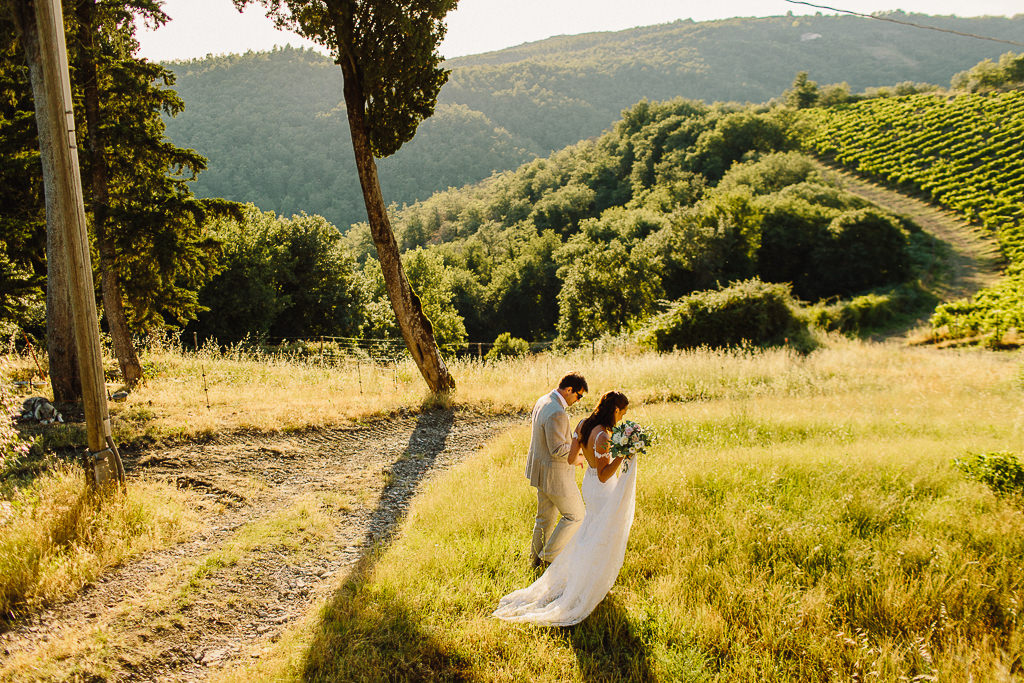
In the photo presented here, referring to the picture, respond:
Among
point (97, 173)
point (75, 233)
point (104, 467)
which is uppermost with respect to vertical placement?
point (97, 173)

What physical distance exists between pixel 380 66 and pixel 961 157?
205 feet

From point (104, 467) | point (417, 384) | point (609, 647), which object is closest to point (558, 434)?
point (609, 647)

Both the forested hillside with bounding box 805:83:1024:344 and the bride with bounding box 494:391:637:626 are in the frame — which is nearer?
the bride with bounding box 494:391:637:626

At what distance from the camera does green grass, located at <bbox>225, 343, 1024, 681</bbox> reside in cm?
389

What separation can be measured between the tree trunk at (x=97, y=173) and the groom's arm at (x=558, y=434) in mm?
9288

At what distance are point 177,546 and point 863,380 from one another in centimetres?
1510

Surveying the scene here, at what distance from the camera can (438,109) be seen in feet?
393

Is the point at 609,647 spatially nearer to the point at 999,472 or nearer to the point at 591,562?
the point at 591,562

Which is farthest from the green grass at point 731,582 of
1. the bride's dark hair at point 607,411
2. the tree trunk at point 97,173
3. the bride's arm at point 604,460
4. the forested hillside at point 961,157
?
the forested hillside at point 961,157

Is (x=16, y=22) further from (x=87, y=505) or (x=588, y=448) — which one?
(x=588, y=448)

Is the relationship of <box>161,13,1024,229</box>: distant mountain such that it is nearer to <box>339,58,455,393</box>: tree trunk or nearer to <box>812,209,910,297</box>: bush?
<box>812,209,910,297</box>: bush

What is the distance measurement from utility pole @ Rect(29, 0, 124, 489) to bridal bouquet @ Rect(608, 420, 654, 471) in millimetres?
5410

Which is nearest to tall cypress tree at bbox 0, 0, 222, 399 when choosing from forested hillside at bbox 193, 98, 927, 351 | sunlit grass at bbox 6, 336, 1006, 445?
sunlit grass at bbox 6, 336, 1006, 445

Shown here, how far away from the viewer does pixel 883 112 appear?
7025 cm
